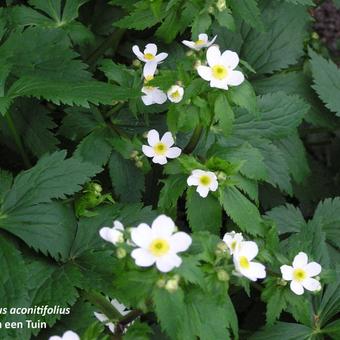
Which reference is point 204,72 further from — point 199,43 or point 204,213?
point 204,213

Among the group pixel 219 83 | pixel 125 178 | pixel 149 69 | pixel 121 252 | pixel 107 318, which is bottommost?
pixel 107 318

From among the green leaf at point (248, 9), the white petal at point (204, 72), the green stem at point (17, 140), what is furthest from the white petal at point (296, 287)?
the green stem at point (17, 140)

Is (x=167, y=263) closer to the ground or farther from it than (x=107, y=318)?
farther from it

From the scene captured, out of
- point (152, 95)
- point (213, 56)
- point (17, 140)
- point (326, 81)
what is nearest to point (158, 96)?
point (152, 95)

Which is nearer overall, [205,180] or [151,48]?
[205,180]

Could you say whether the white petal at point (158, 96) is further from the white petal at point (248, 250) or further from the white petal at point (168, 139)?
the white petal at point (248, 250)

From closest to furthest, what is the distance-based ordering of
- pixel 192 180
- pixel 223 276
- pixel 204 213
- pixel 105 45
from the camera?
pixel 223 276, pixel 192 180, pixel 204 213, pixel 105 45

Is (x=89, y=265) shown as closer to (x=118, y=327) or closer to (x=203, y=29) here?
(x=118, y=327)
